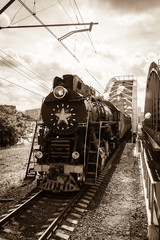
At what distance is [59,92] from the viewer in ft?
22.7

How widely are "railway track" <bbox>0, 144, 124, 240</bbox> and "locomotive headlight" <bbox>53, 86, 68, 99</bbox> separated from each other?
3.28 m

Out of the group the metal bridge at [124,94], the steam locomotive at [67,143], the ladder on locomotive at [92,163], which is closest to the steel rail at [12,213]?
the steam locomotive at [67,143]

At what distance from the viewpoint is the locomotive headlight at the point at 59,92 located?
6840 millimetres

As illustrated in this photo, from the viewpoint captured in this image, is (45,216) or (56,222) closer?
(56,222)

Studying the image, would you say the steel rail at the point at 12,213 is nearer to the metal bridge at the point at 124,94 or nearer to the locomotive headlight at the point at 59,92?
the locomotive headlight at the point at 59,92

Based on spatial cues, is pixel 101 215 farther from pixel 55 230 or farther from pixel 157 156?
pixel 157 156

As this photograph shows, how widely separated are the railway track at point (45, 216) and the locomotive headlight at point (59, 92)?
328 centimetres

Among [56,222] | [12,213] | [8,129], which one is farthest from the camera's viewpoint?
[8,129]

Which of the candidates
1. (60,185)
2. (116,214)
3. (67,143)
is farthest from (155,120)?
(116,214)

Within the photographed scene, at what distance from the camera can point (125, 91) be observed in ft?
134

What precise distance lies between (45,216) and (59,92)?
3.89m

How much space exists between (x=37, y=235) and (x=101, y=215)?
1737 millimetres

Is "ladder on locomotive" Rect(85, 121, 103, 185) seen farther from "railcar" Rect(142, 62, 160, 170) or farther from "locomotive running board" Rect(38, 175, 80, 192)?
"railcar" Rect(142, 62, 160, 170)

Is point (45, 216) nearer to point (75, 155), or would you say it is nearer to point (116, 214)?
point (116, 214)
